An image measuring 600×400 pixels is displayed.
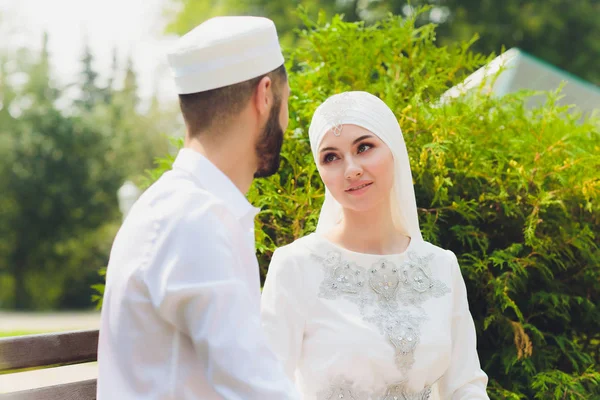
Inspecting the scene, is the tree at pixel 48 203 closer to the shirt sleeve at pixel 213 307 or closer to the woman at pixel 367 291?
the woman at pixel 367 291

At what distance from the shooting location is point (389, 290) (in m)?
3.10

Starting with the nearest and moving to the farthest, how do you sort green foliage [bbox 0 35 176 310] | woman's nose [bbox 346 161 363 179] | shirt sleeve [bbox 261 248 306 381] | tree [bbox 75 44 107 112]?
shirt sleeve [bbox 261 248 306 381]
woman's nose [bbox 346 161 363 179]
green foliage [bbox 0 35 176 310]
tree [bbox 75 44 107 112]

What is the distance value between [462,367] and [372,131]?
1.01 metres

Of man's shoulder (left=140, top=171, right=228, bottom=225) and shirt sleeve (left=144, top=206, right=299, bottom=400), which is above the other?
man's shoulder (left=140, top=171, right=228, bottom=225)

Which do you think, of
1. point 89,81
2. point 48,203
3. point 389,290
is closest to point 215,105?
point 389,290

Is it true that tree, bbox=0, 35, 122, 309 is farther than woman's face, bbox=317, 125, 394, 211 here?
Yes

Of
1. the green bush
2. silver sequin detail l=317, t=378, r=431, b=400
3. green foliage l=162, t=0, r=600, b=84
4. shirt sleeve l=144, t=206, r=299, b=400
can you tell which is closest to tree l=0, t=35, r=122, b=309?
green foliage l=162, t=0, r=600, b=84

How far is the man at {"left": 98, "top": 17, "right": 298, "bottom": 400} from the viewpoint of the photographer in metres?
1.56

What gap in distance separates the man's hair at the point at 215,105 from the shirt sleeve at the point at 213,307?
0.91 ft

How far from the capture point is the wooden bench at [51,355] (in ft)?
9.55

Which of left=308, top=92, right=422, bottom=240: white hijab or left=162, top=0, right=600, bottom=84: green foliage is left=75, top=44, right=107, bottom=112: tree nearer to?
left=162, top=0, right=600, bottom=84: green foliage

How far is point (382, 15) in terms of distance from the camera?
17.6 meters

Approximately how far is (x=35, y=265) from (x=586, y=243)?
27.1m

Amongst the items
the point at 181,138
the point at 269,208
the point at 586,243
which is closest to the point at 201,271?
the point at 269,208
